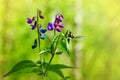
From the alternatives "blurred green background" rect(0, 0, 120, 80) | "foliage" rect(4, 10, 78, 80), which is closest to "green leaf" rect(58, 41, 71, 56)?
"foliage" rect(4, 10, 78, 80)

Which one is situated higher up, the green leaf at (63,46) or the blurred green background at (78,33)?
the green leaf at (63,46)

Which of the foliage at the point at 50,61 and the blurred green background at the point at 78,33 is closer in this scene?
the foliage at the point at 50,61

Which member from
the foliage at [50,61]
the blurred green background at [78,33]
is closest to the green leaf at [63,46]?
the foliage at [50,61]

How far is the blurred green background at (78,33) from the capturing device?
4391mm

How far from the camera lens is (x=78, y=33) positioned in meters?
4.73

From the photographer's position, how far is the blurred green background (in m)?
4.39

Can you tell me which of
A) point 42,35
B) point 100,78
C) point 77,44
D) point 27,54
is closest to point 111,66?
point 100,78

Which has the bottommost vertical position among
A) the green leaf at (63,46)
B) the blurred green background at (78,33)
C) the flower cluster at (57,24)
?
the blurred green background at (78,33)

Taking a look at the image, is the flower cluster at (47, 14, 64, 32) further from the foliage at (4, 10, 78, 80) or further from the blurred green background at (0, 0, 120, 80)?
the blurred green background at (0, 0, 120, 80)

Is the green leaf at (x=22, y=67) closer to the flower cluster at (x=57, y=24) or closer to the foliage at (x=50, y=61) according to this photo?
the foliage at (x=50, y=61)

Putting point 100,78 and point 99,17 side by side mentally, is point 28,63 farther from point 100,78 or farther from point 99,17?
point 99,17

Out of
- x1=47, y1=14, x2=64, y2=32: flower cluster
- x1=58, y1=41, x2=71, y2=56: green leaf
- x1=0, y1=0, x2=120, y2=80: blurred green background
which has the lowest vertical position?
x1=0, y1=0, x2=120, y2=80: blurred green background

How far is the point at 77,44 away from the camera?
495 centimetres

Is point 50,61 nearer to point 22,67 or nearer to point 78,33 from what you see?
point 22,67
